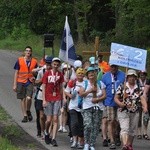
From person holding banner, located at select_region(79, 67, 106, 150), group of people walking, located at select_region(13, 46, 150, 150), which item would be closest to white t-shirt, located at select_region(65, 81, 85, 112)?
group of people walking, located at select_region(13, 46, 150, 150)

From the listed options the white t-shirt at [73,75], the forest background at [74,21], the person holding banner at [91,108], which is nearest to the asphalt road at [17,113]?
the person holding banner at [91,108]

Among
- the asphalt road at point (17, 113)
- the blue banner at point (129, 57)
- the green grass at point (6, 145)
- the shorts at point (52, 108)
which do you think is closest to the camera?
the green grass at point (6, 145)

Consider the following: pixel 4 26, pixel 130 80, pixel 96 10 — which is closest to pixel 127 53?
pixel 130 80

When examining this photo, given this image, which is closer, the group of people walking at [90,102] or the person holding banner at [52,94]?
the group of people walking at [90,102]

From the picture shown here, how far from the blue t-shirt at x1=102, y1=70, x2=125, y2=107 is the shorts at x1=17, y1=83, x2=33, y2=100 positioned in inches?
137

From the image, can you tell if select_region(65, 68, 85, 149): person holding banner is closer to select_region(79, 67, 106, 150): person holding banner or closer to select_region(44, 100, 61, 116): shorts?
select_region(44, 100, 61, 116): shorts

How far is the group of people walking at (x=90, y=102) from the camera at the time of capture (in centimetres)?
1164

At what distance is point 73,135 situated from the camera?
12789 mm

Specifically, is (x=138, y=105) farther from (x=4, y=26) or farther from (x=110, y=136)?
(x=4, y=26)

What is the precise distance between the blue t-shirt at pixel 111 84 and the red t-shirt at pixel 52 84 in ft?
3.16

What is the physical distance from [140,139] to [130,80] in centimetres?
305

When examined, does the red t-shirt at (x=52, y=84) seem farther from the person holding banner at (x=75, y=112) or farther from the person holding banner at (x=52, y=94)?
the person holding banner at (x=75, y=112)

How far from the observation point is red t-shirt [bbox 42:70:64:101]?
1291cm

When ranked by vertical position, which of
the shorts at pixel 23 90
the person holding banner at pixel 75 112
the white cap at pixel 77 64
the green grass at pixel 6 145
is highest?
the white cap at pixel 77 64
